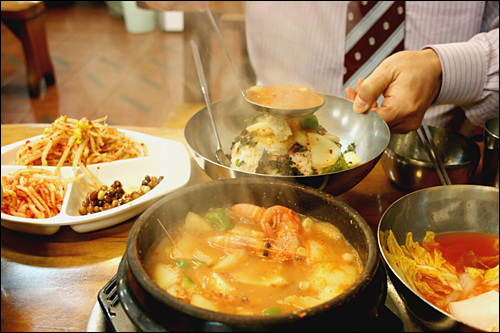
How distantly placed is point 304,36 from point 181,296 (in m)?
2.33

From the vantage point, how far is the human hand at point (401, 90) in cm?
193

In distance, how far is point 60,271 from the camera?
146 centimetres

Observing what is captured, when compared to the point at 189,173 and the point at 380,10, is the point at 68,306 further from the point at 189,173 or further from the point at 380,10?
the point at 380,10

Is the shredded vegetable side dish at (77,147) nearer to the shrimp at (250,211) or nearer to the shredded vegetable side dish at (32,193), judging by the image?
the shredded vegetable side dish at (32,193)

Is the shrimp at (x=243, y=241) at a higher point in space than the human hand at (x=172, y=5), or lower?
lower

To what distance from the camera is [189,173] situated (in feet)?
6.26

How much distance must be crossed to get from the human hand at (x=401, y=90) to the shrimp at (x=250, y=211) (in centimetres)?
86

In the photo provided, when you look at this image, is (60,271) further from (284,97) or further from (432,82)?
(432,82)

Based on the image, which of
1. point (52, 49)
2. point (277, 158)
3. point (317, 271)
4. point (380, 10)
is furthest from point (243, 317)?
point (52, 49)

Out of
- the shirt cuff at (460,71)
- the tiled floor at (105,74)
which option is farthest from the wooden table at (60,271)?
the tiled floor at (105,74)

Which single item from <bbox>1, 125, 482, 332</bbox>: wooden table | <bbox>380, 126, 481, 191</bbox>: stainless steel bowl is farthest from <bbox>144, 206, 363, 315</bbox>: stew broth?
<bbox>380, 126, 481, 191</bbox>: stainless steel bowl

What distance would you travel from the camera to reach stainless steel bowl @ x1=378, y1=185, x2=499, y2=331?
1391 millimetres

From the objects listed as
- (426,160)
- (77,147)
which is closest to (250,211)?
A: (426,160)

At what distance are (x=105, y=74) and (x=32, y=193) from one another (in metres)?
5.83
